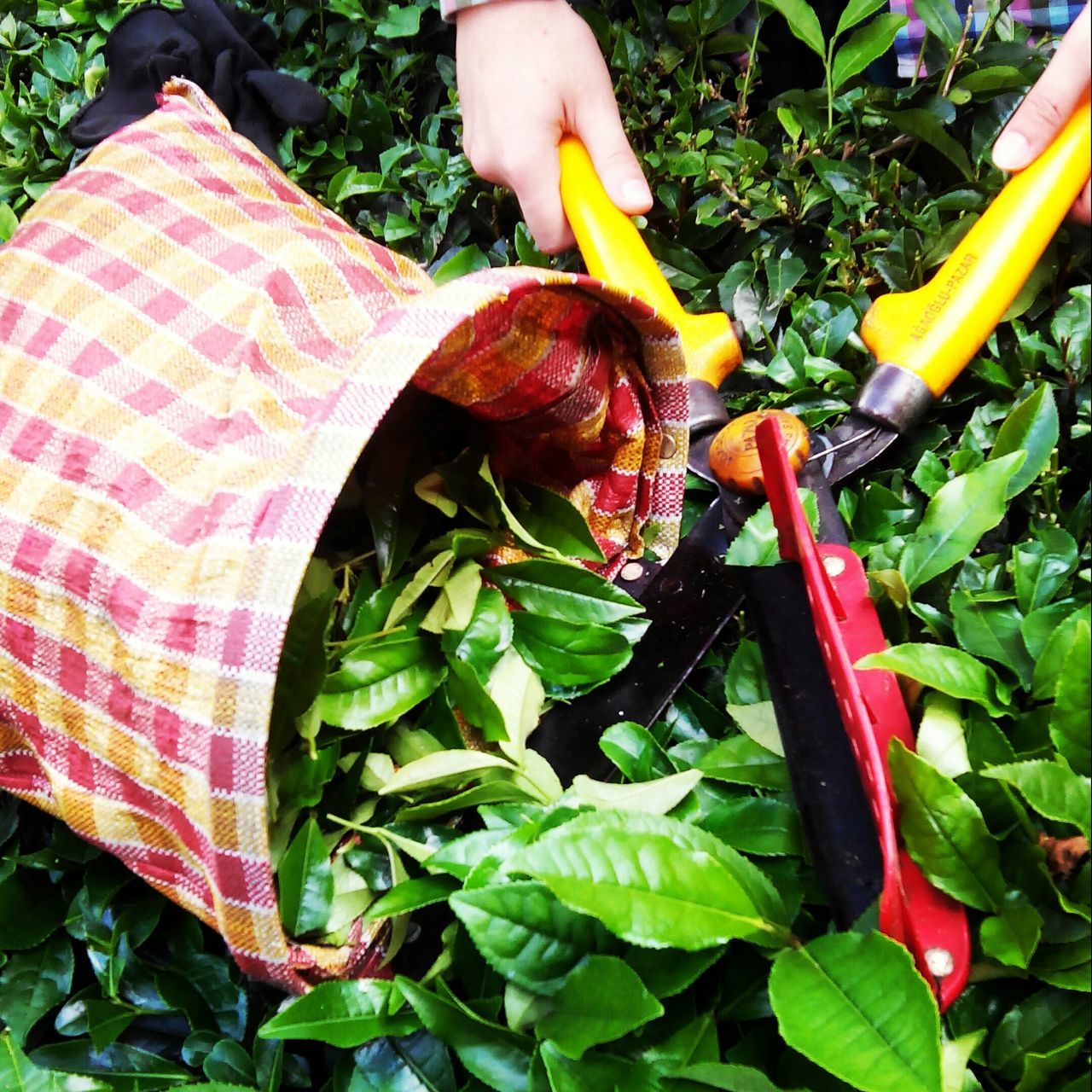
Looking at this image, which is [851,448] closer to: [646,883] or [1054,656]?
[1054,656]

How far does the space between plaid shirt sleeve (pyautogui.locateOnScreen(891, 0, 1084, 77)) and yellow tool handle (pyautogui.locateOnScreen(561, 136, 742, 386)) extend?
32 centimetres

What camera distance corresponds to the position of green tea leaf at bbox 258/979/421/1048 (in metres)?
0.51

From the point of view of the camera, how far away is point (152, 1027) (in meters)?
0.66

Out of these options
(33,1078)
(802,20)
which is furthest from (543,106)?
(33,1078)

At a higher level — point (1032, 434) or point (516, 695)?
point (1032, 434)

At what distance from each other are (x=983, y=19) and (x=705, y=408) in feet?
1.48

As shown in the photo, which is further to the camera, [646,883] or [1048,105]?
[1048,105]

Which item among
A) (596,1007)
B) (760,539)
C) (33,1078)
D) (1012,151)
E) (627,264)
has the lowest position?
(33,1078)

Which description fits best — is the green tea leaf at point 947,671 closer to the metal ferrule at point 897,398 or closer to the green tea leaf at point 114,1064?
the metal ferrule at point 897,398

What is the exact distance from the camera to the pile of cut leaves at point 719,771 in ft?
1.46

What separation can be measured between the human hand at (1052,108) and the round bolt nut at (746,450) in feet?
0.69

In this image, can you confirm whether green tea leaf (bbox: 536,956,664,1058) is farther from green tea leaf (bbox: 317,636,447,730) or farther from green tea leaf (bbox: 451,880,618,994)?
green tea leaf (bbox: 317,636,447,730)

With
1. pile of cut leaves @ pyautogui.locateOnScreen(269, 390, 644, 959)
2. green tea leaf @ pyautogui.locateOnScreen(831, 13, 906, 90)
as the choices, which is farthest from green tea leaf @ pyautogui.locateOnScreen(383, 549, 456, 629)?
green tea leaf @ pyautogui.locateOnScreen(831, 13, 906, 90)

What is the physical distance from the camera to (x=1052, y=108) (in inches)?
23.9
